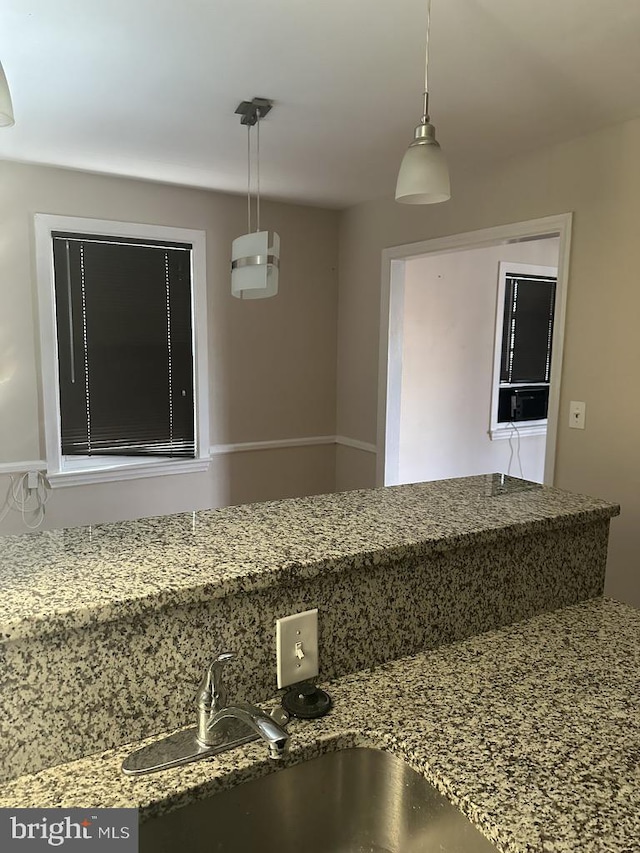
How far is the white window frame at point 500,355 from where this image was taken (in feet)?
14.7

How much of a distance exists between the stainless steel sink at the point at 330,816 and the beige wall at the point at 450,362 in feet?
10.5

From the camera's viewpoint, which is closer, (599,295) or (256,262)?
(256,262)

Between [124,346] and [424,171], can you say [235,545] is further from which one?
[124,346]

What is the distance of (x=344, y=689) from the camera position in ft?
3.41

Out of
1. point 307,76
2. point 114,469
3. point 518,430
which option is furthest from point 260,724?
point 518,430

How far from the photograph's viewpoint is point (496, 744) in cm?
90

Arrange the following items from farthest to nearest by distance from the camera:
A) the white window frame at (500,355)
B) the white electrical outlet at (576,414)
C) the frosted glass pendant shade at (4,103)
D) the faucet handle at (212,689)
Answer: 1. the white window frame at (500,355)
2. the white electrical outlet at (576,414)
3. the frosted glass pendant shade at (4,103)
4. the faucet handle at (212,689)

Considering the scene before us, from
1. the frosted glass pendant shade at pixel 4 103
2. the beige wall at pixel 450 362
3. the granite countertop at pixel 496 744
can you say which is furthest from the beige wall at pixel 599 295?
the frosted glass pendant shade at pixel 4 103

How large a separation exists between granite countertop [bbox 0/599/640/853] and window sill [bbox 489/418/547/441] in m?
3.47

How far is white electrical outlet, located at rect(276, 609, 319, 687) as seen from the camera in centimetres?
98

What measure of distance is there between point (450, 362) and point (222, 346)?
1.59 metres

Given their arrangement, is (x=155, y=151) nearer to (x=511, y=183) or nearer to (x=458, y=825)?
(x=511, y=183)

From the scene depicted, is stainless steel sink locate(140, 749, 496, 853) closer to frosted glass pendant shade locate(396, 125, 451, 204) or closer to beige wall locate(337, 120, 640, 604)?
frosted glass pendant shade locate(396, 125, 451, 204)

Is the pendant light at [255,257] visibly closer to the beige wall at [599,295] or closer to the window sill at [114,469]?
the beige wall at [599,295]
